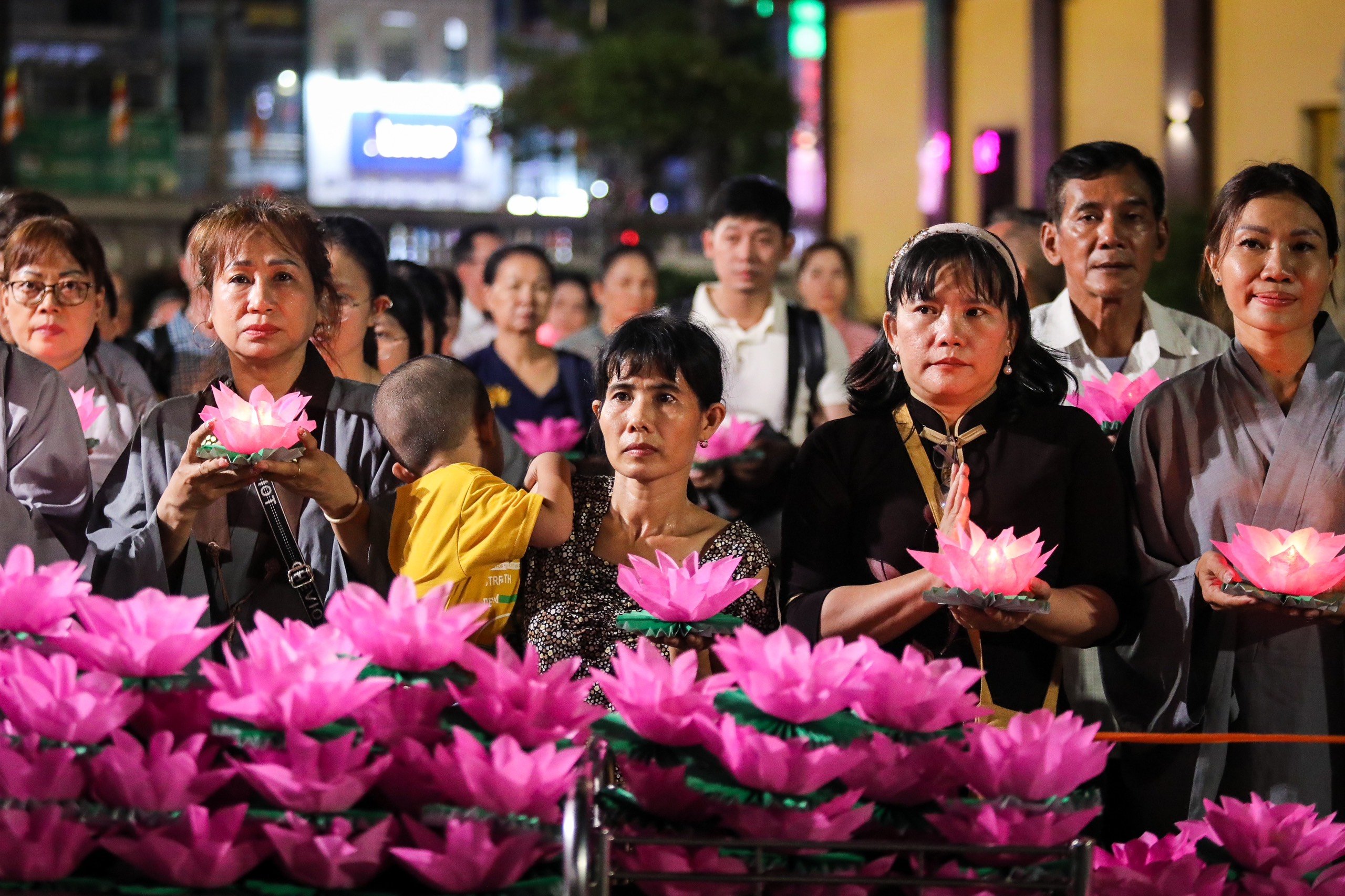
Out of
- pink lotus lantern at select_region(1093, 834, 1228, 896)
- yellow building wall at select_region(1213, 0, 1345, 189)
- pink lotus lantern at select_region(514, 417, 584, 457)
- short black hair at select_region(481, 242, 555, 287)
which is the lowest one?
pink lotus lantern at select_region(1093, 834, 1228, 896)

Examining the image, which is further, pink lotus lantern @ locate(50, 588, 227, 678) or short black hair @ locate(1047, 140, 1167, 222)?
short black hair @ locate(1047, 140, 1167, 222)

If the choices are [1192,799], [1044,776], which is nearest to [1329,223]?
[1192,799]

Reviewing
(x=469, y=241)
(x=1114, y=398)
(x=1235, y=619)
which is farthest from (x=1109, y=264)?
(x=469, y=241)

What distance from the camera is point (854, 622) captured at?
230 cm

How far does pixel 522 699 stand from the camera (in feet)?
5.64

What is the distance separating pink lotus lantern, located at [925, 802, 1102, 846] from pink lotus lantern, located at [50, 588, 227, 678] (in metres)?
0.89

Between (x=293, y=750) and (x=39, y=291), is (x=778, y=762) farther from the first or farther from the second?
(x=39, y=291)

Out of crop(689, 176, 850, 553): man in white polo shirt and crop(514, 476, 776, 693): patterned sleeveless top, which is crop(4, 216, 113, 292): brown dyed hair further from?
crop(689, 176, 850, 553): man in white polo shirt

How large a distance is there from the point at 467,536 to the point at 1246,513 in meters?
1.36

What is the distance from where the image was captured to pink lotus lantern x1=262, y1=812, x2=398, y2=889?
1588 millimetres

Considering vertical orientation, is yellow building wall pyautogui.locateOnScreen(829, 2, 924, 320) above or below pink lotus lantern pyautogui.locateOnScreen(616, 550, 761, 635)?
above

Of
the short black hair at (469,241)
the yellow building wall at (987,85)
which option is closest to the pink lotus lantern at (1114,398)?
the short black hair at (469,241)

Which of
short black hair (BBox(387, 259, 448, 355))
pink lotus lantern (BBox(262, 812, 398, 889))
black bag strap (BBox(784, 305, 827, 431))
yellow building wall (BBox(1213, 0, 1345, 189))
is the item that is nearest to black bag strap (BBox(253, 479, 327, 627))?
pink lotus lantern (BBox(262, 812, 398, 889))

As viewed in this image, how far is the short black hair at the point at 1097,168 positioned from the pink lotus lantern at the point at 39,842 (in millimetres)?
2706
